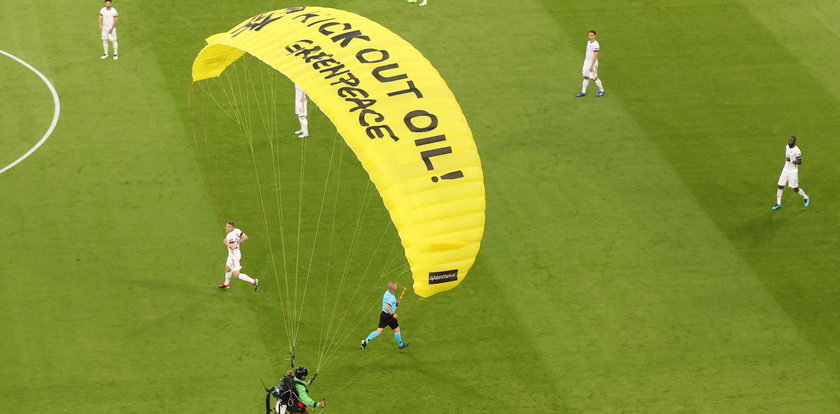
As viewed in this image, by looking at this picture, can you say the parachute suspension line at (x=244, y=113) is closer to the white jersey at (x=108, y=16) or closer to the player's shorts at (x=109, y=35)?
the player's shorts at (x=109, y=35)

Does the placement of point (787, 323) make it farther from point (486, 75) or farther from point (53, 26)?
point (53, 26)

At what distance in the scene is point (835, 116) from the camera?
1618 inches

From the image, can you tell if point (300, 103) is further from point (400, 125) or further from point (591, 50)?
point (400, 125)

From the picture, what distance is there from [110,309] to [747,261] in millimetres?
15902

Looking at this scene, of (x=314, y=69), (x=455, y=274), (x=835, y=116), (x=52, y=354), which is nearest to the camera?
(x=455, y=274)

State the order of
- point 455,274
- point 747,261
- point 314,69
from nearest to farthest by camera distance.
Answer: point 455,274 → point 314,69 → point 747,261

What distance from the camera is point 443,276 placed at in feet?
84.3

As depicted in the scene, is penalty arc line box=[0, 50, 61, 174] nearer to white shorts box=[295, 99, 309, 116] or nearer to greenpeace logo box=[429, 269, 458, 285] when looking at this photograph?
white shorts box=[295, 99, 309, 116]

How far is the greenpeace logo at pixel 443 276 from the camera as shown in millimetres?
25578

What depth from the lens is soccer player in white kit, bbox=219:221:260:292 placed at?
3262cm

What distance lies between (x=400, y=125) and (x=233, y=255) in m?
7.90

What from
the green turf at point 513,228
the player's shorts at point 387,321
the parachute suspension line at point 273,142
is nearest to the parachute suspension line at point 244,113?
the parachute suspension line at point 273,142

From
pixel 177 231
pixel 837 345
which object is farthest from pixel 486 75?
pixel 837 345

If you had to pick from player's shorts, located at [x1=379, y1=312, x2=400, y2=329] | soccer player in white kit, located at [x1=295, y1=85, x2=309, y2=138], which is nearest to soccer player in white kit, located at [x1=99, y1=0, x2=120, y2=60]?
soccer player in white kit, located at [x1=295, y1=85, x2=309, y2=138]
